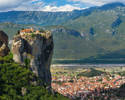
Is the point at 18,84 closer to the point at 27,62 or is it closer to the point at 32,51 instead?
the point at 27,62

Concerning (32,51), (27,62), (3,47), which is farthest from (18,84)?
(3,47)

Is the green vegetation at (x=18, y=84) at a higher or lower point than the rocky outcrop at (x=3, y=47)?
lower

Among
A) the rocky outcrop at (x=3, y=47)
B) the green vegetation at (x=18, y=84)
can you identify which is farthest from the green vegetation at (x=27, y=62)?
the rocky outcrop at (x=3, y=47)

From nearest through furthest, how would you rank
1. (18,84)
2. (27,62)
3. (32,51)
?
(18,84)
(27,62)
(32,51)

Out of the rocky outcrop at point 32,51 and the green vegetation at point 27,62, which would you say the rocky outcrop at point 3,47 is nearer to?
the rocky outcrop at point 32,51

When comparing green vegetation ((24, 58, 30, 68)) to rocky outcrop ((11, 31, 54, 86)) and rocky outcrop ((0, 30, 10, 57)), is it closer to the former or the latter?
rocky outcrop ((11, 31, 54, 86))

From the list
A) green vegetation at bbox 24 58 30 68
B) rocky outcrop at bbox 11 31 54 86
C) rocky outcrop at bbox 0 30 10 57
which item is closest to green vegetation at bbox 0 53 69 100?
Answer: green vegetation at bbox 24 58 30 68

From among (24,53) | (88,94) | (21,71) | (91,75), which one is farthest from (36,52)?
(91,75)

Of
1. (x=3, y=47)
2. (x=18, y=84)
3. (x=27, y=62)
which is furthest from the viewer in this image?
(x=3, y=47)

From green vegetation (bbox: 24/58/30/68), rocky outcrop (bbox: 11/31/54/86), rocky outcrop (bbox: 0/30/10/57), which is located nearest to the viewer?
rocky outcrop (bbox: 11/31/54/86)
